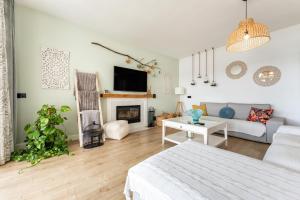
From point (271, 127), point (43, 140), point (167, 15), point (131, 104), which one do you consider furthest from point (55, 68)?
point (271, 127)

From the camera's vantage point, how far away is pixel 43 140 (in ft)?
7.13

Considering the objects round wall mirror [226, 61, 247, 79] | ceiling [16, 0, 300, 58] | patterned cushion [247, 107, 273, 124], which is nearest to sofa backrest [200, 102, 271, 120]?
patterned cushion [247, 107, 273, 124]

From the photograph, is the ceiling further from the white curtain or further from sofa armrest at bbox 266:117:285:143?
sofa armrest at bbox 266:117:285:143

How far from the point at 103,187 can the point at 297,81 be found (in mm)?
4278

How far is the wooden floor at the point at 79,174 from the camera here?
139 cm

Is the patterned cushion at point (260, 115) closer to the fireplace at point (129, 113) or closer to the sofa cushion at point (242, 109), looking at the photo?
the sofa cushion at point (242, 109)

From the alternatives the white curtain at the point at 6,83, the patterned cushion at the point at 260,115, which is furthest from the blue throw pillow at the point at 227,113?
the white curtain at the point at 6,83

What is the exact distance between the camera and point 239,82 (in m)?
3.83

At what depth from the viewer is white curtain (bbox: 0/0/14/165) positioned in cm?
194

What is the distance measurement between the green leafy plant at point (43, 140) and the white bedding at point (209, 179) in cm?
185

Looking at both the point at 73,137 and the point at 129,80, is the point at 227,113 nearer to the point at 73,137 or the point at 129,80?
the point at 129,80

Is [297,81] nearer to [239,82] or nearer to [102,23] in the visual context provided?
[239,82]

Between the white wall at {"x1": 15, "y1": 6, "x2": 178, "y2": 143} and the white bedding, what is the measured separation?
252 centimetres

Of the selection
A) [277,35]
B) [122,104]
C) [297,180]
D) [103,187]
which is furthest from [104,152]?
[277,35]
